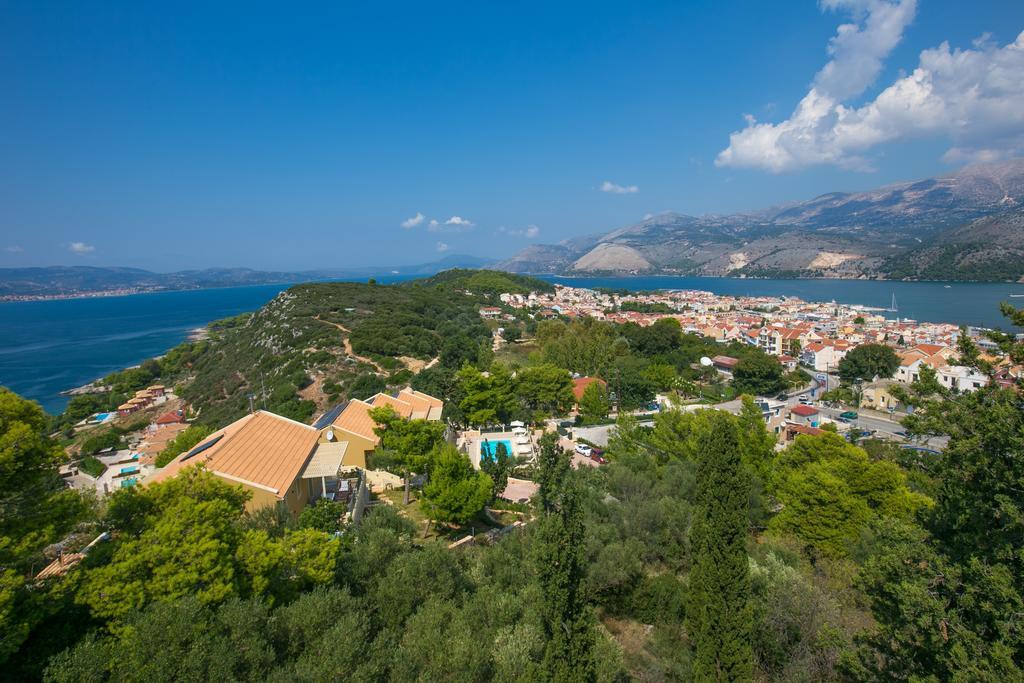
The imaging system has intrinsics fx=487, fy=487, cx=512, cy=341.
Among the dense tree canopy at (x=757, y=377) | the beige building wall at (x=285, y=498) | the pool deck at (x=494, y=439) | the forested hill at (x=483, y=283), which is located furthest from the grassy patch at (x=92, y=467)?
the forested hill at (x=483, y=283)

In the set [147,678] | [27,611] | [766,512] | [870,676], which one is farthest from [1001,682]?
[766,512]

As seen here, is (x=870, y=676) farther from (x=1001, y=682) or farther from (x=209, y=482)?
(x=209, y=482)

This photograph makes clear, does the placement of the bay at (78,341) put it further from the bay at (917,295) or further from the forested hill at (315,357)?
the bay at (917,295)

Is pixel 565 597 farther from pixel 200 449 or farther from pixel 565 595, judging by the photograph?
pixel 200 449

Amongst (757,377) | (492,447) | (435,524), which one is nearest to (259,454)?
(435,524)

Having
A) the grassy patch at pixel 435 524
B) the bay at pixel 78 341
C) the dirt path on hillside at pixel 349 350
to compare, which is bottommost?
the bay at pixel 78 341
